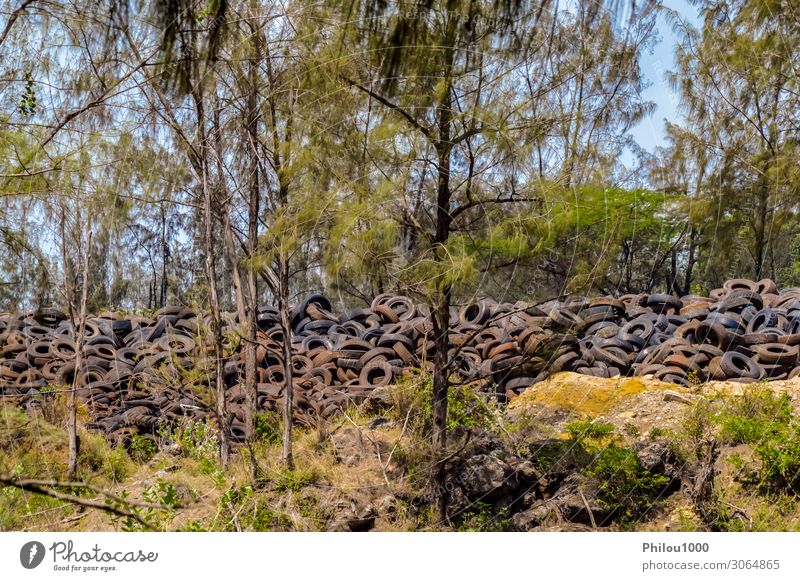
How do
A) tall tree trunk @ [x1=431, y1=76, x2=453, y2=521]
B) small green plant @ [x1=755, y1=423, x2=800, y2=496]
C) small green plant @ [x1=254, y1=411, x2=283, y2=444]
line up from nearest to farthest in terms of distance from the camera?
tall tree trunk @ [x1=431, y1=76, x2=453, y2=521] → small green plant @ [x1=755, y1=423, x2=800, y2=496] → small green plant @ [x1=254, y1=411, x2=283, y2=444]

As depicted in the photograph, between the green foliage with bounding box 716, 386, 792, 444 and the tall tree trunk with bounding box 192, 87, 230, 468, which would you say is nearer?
the green foliage with bounding box 716, 386, 792, 444

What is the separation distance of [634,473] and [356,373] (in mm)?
1915

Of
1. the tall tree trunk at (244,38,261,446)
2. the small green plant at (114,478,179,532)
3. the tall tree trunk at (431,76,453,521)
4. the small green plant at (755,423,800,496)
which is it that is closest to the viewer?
the small green plant at (114,478,179,532)

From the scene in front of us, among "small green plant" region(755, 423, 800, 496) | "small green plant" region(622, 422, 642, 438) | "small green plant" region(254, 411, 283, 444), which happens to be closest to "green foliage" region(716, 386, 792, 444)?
"small green plant" region(755, 423, 800, 496)

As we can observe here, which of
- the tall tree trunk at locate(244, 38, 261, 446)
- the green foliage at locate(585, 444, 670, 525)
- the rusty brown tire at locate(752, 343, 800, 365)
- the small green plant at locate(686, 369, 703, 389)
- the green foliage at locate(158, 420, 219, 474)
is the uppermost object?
the tall tree trunk at locate(244, 38, 261, 446)

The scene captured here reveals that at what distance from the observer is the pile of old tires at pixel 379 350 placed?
12.1 ft

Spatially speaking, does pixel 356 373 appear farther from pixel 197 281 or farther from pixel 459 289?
pixel 459 289

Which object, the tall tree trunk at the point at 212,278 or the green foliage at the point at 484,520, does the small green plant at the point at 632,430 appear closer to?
the green foliage at the point at 484,520

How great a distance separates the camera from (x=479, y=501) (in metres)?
3.18

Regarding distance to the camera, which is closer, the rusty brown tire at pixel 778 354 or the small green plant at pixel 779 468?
the small green plant at pixel 779 468

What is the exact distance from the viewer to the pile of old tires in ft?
12.1

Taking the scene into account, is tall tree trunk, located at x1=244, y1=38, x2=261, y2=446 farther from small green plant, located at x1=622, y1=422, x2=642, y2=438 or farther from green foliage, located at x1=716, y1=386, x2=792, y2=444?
green foliage, located at x1=716, y1=386, x2=792, y2=444

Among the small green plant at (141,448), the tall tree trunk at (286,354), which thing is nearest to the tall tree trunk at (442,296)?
the tall tree trunk at (286,354)

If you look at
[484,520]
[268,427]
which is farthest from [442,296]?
[268,427]
